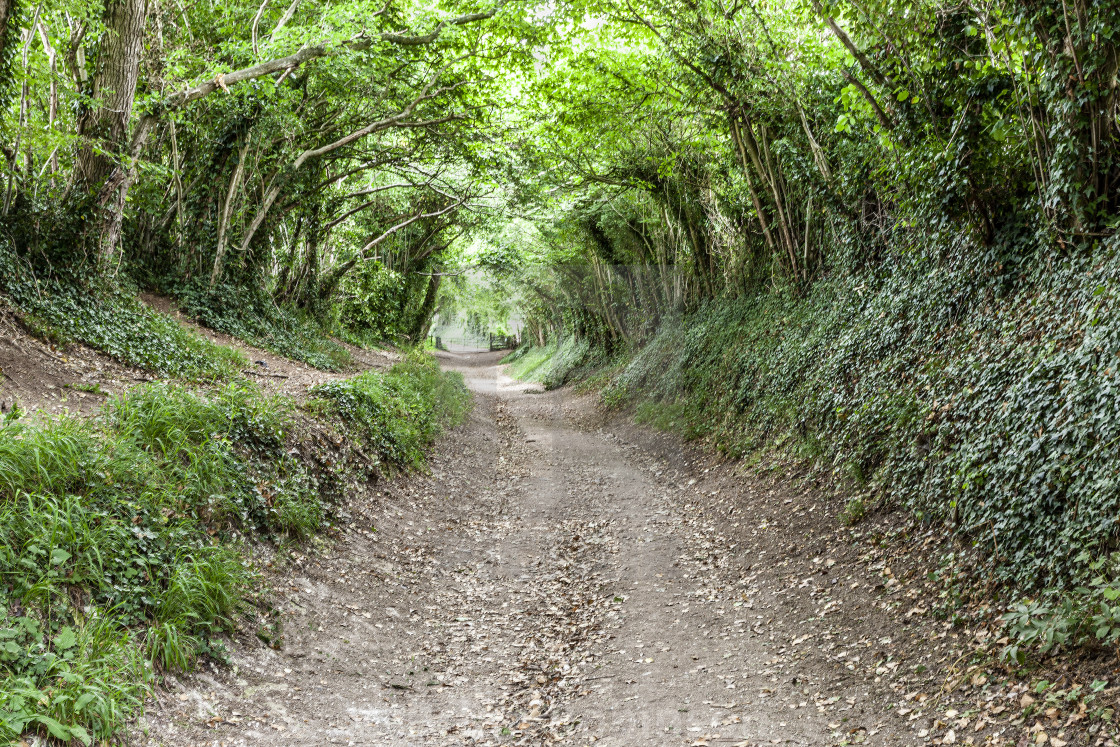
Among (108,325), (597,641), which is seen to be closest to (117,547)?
(597,641)

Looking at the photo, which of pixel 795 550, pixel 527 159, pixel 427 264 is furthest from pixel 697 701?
pixel 427 264

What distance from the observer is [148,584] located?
4.90 m

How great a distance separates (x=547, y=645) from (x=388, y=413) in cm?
668

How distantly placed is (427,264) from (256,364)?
20.3 metres

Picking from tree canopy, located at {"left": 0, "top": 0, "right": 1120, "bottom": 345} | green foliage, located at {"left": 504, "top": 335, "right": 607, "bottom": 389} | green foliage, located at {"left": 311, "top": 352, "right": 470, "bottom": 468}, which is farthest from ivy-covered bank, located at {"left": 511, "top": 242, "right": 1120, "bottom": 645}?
green foliage, located at {"left": 504, "top": 335, "right": 607, "bottom": 389}

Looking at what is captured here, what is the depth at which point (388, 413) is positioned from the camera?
1187cm

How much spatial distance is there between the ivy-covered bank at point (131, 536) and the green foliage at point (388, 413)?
6.13 ft

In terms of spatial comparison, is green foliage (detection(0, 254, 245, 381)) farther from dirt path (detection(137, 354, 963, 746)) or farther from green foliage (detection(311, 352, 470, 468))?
dirt path (detection(137, 354, 963, 746))

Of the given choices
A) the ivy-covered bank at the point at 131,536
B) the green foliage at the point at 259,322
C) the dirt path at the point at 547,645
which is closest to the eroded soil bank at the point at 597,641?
the dirt path at the point at 547,645

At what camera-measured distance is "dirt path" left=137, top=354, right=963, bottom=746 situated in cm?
455

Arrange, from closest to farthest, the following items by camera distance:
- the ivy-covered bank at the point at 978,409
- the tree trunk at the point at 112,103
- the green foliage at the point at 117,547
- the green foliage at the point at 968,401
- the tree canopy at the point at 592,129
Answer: the green foliage at the point at 117,547 → the ivy-covered bank at the point at 978,409 → the green foliage at the point at 968,401 → the tree canopy at the point at 592,129 → the tree trunk at the point at 112,103

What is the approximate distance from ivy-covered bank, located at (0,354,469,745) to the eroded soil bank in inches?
14.0

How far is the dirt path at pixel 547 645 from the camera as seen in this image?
179 inches

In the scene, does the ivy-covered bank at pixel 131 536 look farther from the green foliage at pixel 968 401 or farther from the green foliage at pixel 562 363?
the green foliage at pixel 562 363
